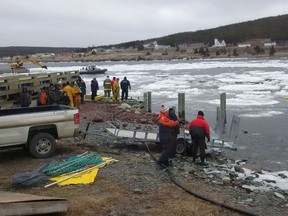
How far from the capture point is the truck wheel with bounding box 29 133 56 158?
10508mm

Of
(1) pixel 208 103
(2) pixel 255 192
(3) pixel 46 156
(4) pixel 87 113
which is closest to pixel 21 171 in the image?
(3) pixel 46 156

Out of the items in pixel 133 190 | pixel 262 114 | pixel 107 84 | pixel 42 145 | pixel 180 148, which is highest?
pixel 42 145

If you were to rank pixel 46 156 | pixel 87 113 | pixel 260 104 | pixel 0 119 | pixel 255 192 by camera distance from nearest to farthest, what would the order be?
pixel 255 192 < pixel 0 119 < pixel 46 156 < pixel 87 113 < pixel 260 104

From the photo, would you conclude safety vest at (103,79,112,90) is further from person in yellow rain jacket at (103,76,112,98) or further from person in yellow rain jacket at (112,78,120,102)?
person in yellow rain jacket at (112,78,120,102)

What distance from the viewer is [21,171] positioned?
9633mm

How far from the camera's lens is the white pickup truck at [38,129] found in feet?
33.0

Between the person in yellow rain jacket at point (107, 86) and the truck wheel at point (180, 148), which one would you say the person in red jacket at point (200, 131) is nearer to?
the truck wheel at point (180, 148)

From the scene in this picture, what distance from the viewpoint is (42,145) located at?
1066cm

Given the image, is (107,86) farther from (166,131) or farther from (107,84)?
(166,131)

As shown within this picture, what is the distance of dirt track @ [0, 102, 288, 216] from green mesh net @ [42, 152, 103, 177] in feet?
1.37

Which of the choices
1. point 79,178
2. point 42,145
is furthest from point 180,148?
point 79,178

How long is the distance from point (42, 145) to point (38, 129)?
0.46 metres

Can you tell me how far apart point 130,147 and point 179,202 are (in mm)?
5321

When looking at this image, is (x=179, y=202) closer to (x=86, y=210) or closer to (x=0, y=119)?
(x=86, y=210)
